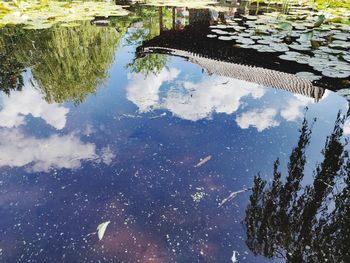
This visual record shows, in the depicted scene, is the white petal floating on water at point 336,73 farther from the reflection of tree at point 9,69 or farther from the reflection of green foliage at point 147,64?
the reflection of tree at point 9,69

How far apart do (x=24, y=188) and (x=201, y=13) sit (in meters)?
8.32

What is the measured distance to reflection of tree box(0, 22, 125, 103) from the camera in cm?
375

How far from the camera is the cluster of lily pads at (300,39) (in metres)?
4.17

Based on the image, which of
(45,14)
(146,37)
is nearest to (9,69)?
(146,37)

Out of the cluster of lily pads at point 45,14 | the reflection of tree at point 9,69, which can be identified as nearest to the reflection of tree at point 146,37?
the cluster of lily pads at point 45,14

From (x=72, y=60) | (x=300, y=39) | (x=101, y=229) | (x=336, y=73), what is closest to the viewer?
(x=101, y=229)

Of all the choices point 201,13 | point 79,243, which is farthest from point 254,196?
point 201,13

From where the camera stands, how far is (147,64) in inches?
183

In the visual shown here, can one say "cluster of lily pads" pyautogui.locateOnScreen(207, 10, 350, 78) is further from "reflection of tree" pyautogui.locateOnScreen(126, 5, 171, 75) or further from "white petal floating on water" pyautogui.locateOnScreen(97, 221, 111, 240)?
"white petal floating on water" pyautogui.locateOnScreen(97, 221, 111, 240)

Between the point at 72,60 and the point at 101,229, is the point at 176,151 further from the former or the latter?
the point at 72,60

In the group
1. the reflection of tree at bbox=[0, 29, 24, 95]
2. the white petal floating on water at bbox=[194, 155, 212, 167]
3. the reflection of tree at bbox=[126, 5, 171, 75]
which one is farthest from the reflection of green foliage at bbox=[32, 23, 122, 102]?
the white petal floating on water at bbox=[194, 155, 212, 167]

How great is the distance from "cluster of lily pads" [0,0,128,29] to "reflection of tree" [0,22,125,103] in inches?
31.8

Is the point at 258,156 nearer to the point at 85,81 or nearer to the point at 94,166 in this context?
the point at 94,166

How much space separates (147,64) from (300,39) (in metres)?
3.15
